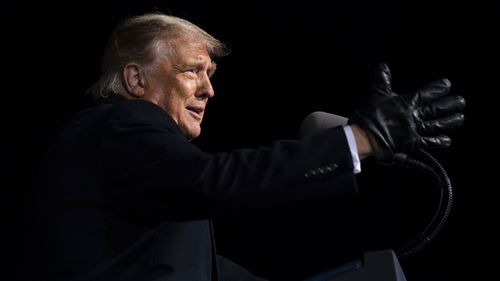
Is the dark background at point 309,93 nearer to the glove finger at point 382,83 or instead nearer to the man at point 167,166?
the man at point 167,166

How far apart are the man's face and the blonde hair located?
0.08ft

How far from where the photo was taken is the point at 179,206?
1.20m

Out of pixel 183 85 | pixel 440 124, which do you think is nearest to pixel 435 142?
pixel 440 124

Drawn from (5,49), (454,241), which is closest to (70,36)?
(5,49)

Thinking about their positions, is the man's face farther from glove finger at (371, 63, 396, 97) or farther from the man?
glove finger at (371, 63, 396, 97)

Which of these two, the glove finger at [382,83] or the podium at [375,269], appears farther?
the podium at [375,269]

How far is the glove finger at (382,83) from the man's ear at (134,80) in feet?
2.48

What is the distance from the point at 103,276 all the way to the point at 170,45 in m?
0.67

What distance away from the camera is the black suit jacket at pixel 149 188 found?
1.17 m

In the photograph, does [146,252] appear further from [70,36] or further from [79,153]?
[70,36]

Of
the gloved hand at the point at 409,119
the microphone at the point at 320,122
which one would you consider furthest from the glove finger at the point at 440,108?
the microphone at the point at 320,122

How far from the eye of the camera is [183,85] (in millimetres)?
1809

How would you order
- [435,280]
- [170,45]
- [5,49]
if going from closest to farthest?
[170,45]
[435,280]
[5,49]

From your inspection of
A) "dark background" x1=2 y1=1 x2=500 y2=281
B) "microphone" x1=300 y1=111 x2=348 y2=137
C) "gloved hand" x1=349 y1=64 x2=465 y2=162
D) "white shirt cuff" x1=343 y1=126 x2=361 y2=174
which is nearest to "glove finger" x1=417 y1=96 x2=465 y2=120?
"gloved hand" x1=349 y1=64 x2=465 y2=162
